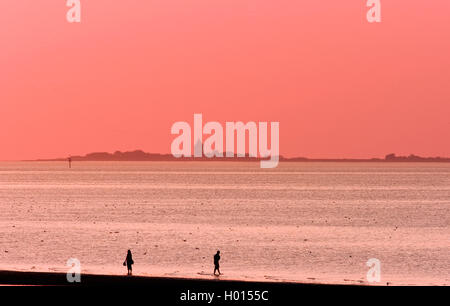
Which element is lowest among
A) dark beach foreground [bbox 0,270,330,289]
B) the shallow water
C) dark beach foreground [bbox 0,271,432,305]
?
the shallow water

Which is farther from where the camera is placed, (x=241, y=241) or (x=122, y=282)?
(x=241, y=241)

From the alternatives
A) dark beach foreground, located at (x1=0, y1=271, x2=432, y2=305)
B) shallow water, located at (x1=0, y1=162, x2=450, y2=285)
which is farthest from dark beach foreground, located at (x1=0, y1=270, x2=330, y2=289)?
shallow water, located at (x1=0, y1=162, x2=450, y2=285)

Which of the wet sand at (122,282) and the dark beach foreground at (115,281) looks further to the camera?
the dark beach foreground at (115,281)

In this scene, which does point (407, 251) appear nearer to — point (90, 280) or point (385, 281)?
point (385, 281)

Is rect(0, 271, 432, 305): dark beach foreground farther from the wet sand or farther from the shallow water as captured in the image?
the shallow water

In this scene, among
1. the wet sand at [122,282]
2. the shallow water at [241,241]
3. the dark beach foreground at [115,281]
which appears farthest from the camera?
the shallow water at [241,241]

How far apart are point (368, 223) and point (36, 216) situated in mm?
55484

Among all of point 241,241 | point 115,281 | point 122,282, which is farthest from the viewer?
point 241,241
